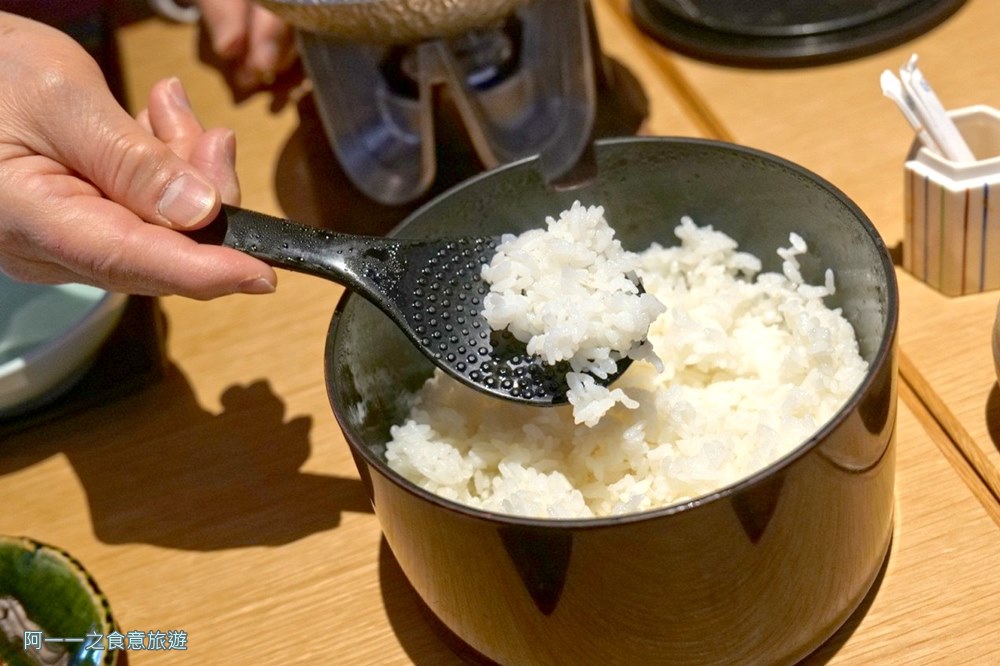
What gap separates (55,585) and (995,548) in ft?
3.01

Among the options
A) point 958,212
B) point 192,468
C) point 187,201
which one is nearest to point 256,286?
point 187,201

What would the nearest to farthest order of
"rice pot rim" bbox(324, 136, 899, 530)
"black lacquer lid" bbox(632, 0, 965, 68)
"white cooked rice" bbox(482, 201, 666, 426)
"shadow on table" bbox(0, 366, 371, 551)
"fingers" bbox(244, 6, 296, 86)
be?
"rice pot rim" bbox(324, 136, 899, 530)
"white cooked rice" bbox(482, 201, 666, 426)
"shadow on table" bbox(0, 366, 371, 551)
"black lacquer lid" bbox(632, 0, 965, 68)
"fingers" bbox(244, 6, 296, 86)

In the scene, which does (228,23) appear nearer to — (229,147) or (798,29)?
(229,147)

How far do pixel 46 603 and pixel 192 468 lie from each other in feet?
0.86

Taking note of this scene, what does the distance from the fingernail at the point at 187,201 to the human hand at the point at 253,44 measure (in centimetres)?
81

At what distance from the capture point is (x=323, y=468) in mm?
1182

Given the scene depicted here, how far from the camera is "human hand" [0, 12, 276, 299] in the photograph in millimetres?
941

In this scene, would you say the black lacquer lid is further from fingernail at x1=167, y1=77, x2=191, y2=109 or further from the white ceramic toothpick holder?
fingernail at x1=167, y1=77, x2=191, y2=109

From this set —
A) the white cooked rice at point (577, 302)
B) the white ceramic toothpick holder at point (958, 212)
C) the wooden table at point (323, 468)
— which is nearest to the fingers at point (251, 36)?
the wooden table at point (323, 468)

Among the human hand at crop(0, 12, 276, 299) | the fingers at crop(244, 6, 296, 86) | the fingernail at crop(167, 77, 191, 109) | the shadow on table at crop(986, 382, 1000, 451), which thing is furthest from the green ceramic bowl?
the fingers at crop(244, 6, 296, 86)

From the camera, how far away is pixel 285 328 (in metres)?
1.38

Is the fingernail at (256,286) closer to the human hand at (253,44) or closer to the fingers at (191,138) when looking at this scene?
Answer: the fingers at (191,138)

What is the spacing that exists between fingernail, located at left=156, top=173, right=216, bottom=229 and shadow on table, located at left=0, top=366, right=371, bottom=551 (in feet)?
1.18

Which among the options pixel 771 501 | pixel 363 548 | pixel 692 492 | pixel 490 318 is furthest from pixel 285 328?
pixel 771 501
